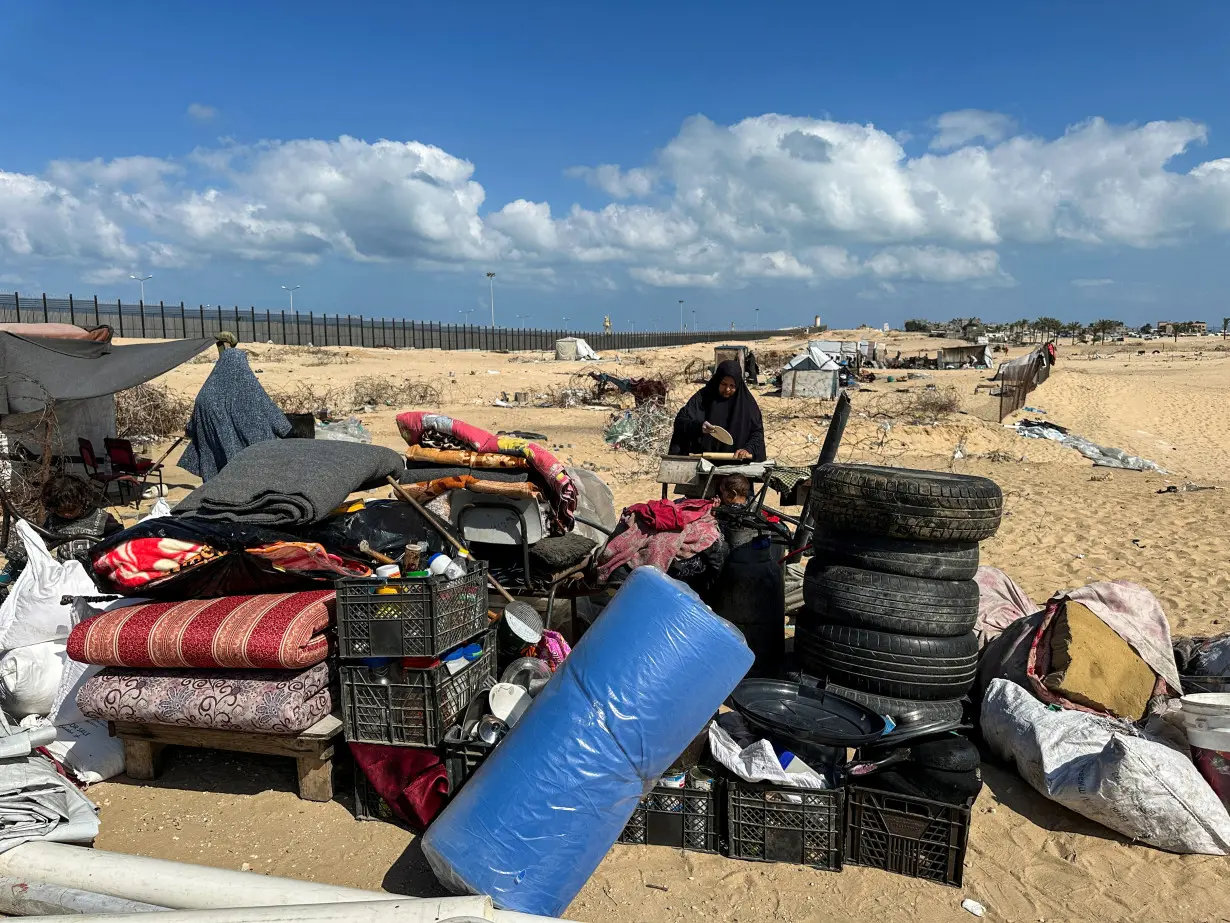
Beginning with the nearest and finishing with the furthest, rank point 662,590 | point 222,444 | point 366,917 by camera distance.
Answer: point 366,917, point 662,590, point 222,444

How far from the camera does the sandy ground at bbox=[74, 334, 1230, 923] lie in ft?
9.78

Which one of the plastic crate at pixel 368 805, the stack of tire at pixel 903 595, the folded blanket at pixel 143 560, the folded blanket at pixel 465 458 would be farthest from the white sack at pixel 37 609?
the stack of tire at pixel 903 595

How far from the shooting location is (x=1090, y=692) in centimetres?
381

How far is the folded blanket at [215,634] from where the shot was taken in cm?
336

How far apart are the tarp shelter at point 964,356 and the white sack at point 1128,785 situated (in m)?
29.6

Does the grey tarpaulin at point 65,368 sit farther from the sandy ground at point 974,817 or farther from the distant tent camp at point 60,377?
the sandy ground at point 974,817

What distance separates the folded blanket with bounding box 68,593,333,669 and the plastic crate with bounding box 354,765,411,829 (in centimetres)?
54

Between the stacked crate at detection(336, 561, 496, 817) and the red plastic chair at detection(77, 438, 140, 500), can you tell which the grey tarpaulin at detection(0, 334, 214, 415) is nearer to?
the red plastic chair at detection(77, 438, 140, 500)

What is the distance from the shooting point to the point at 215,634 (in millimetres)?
3424

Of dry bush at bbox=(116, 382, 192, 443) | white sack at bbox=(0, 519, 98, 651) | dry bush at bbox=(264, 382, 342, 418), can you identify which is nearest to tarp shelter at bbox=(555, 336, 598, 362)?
dry bush at bbox=(264, 382, 342, 418)

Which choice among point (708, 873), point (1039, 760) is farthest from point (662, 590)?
point (1039, 760)

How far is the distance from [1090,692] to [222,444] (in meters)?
5.78

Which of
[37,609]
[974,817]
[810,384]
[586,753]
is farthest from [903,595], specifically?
[810,384]

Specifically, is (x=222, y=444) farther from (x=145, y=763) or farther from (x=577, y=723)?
(x=577, y=723)
